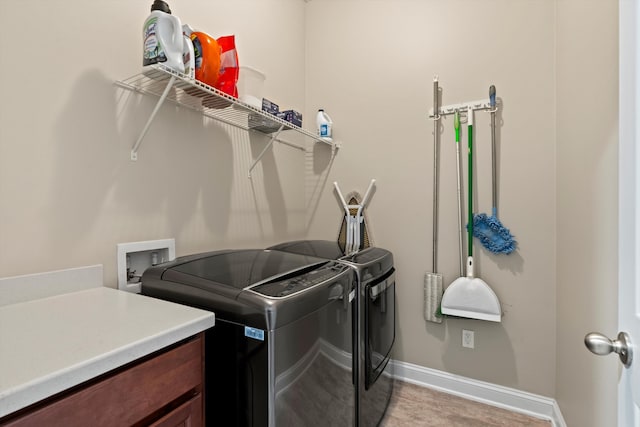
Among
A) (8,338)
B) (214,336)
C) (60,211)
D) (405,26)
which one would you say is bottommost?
(214,336)

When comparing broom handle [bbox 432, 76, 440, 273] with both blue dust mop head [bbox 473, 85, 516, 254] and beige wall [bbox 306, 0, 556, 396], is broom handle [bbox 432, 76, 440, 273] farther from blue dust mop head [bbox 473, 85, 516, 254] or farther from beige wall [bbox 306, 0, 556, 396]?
blue dust mop head [bbox 473, 85, 516, 254]

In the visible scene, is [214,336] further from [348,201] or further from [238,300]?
[348,201]

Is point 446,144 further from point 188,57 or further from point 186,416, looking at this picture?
point 186,416

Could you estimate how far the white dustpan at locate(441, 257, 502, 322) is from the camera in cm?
181

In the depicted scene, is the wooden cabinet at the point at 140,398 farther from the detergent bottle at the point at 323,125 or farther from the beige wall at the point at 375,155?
the detergent bottle at the point at 323,125

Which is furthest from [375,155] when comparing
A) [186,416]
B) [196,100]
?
[186,416]

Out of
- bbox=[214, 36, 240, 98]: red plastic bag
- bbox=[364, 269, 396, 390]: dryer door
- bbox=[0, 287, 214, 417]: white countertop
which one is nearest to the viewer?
bbox=[0, 287, 214, 417]: white countertop

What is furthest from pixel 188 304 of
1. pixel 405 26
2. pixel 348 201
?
pixel 405 26

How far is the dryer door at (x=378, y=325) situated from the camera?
4.93 ft

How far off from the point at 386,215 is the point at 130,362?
1.79 m

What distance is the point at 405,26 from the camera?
215cm

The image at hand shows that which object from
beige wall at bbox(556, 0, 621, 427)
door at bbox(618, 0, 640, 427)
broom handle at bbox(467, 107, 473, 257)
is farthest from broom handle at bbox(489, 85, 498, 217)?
door at bbox(618, 0, 640, 427)

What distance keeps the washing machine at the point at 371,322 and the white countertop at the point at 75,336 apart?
79cm

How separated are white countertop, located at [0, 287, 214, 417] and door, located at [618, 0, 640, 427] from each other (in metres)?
0.91
